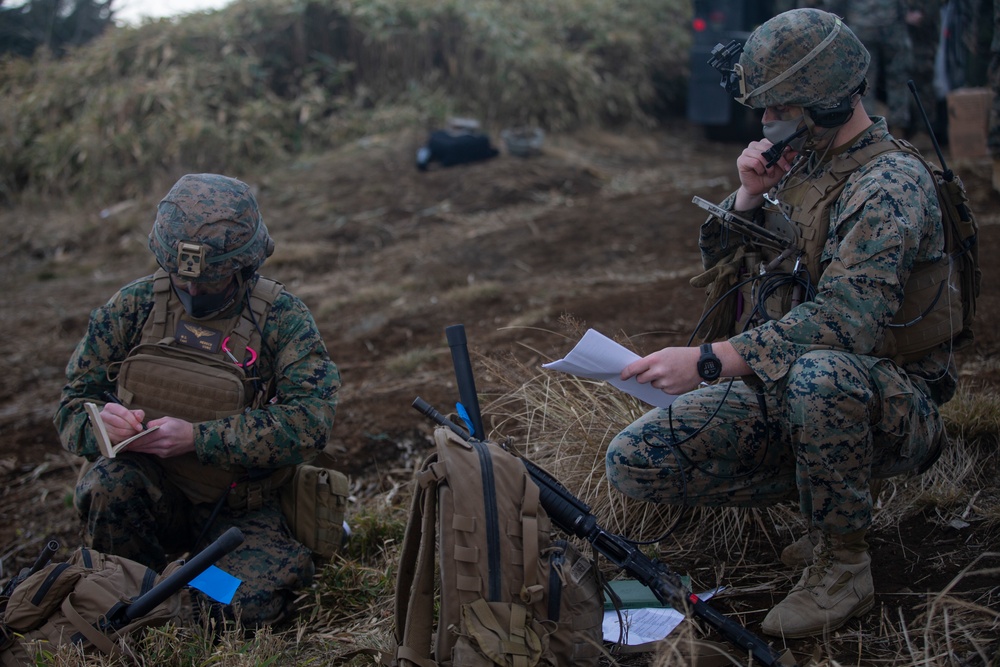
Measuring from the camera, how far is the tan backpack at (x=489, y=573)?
2156 millimetres

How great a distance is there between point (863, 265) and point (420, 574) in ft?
4.41

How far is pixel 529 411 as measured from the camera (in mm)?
3584

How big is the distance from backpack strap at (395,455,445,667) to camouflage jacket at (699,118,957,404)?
882 mm

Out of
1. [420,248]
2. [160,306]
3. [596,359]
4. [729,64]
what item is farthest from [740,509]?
[420,248]

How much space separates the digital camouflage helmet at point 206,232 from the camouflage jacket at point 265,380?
0.76 feet

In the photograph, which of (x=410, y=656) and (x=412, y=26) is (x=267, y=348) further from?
(x=412, y=26)

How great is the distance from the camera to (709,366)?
2389 mm

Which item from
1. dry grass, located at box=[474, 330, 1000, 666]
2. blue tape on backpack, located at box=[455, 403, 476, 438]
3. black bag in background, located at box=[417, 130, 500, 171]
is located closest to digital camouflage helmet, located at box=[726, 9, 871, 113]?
dry grass, located at box=[474, 330, 1000, 666]

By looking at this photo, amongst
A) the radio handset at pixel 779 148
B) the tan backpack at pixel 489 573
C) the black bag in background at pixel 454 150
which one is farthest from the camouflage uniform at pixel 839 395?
the black bag in background at pixel 454 150

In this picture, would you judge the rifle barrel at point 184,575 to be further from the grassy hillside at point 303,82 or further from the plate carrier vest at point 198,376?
the grassy hillside at point 303,82

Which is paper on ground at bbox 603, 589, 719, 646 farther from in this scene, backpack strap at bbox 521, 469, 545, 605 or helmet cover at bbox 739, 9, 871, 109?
helmet cover at bbox 739, 9, 871, 109

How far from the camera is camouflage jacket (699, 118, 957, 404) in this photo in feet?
7.74

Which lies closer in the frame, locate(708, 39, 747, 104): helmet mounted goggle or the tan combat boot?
the tan combat boot

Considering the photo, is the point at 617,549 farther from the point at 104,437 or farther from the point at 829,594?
the point at 104,437
